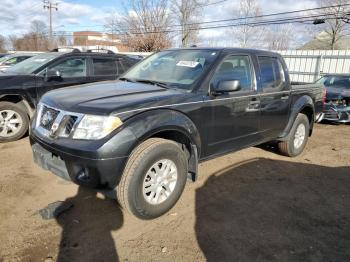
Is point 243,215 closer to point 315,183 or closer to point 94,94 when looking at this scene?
point 315,183

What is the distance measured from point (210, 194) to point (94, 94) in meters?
1.88

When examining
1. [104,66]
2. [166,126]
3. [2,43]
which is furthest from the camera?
[2,43]

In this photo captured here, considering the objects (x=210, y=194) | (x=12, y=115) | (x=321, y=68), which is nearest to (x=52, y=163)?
(x=210, y=194)

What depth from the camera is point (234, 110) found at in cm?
418

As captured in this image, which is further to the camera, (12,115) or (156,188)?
(12,115)

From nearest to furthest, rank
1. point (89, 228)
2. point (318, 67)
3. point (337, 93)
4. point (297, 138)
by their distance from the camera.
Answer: point (89, 228) → point (297, 138) → point (337, 93) → point (318, 67)

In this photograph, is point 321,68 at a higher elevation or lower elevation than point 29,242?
higher

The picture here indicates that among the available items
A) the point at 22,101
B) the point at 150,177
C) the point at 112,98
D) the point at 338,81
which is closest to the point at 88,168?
the point at 150,177

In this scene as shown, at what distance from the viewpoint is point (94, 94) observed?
357 cm

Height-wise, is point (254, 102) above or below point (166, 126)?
above

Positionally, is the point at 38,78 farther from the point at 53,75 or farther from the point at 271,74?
the point at 271,74

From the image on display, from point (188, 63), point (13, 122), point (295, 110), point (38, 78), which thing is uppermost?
point (188, 63)

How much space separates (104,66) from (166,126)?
4.53m

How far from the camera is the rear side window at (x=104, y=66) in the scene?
7203mm
